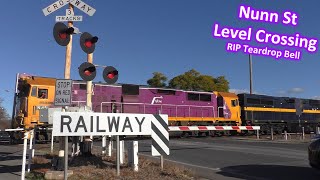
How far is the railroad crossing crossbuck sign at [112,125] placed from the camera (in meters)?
8.73

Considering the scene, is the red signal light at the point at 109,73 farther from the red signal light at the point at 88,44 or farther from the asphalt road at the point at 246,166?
the asphalt road at the point at 246,166

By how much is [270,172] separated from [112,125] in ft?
16.2

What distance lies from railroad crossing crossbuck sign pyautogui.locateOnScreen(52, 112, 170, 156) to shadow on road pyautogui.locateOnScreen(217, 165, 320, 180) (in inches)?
91.1

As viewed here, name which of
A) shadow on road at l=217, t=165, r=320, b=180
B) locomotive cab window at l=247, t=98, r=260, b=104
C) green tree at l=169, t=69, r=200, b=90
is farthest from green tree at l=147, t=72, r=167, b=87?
shadow on road at l=217, t=165, r=320, b=180

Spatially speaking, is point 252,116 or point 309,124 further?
point 309,124

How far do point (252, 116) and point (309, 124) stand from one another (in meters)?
11.2

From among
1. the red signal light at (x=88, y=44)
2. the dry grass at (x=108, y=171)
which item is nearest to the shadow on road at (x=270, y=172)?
the dry grass at (x=108, y=171)

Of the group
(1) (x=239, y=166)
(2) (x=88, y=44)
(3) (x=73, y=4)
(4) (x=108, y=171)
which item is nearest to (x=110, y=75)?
(2) (x=88, y=44)

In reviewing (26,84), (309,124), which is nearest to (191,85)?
(309,124)

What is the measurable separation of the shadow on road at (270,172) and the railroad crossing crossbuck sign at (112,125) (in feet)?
7.59

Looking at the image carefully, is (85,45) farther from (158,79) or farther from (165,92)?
(158,79)

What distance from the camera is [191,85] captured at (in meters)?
69.2

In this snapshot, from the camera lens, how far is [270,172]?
38.0ft

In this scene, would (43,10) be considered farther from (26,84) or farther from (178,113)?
(178,113)
